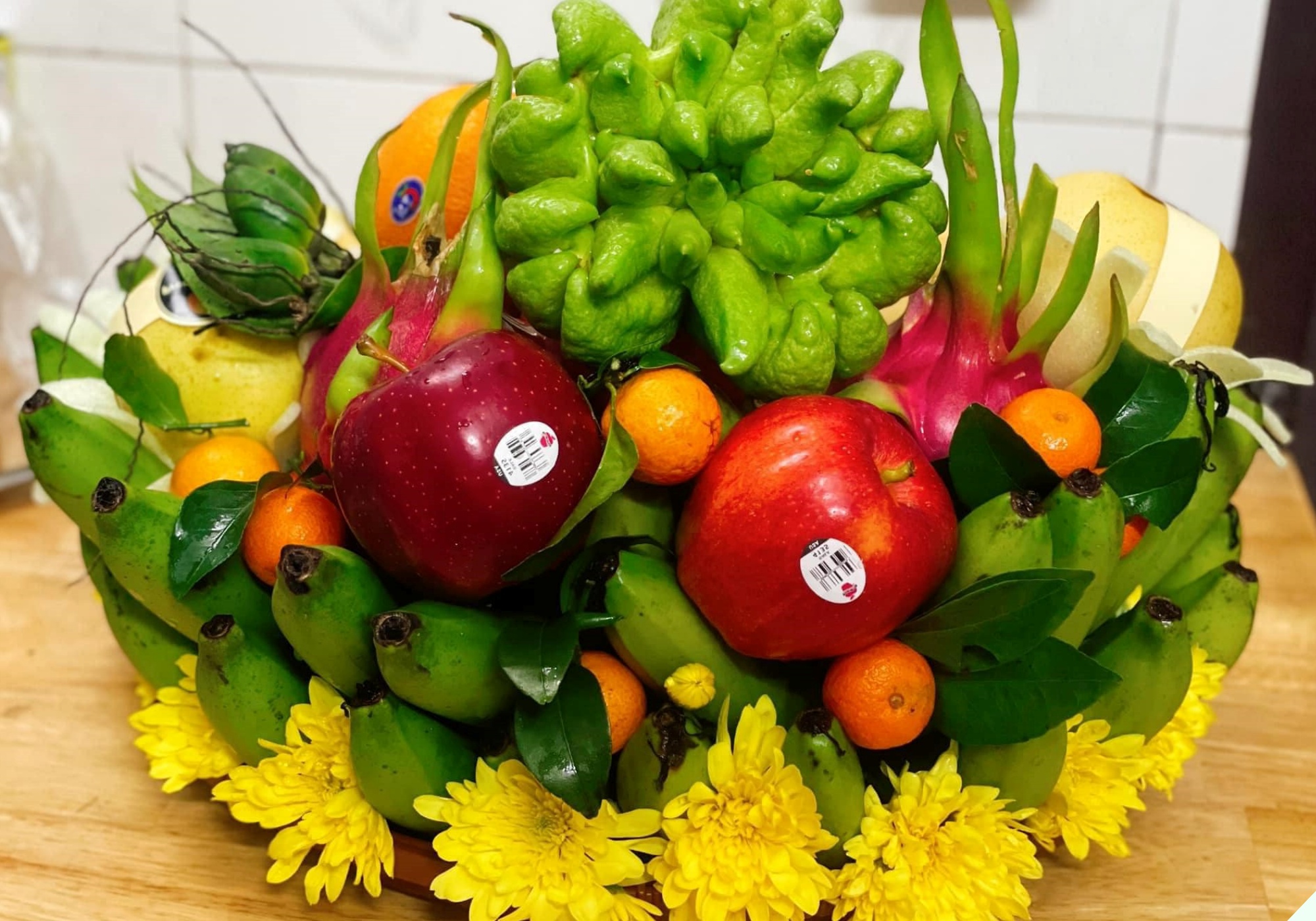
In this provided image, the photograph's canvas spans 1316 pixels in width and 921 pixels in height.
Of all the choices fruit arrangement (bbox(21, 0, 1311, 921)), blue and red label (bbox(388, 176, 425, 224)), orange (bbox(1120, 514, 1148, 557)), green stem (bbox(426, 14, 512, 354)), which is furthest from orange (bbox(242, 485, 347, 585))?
orange (bbox(1120, 514, 1148, 557))

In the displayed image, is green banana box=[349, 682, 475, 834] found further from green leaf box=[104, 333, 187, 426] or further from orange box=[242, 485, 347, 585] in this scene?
green leaf box=[104, 333, 187, 426]

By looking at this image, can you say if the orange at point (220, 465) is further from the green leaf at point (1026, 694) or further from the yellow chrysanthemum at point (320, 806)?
the green leaf at point (1026, 694)

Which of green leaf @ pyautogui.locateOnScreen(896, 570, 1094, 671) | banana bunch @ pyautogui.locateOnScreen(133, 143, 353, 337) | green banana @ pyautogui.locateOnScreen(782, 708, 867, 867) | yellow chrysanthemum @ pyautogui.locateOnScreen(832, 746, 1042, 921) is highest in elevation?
banana bunch @ pyautogui.locateOnScreen(133, 143, 353, 337)

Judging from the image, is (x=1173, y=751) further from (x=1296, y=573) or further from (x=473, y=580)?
(x=1296, y=573)

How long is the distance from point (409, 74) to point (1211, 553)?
3.64 ft

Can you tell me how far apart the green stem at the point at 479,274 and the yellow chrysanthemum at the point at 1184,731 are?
0.42 metres

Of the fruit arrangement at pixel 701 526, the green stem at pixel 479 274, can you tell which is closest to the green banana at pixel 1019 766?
the fruit arrangement at pixel 701 526

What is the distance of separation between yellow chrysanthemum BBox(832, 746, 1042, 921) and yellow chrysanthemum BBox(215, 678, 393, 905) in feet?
0.75

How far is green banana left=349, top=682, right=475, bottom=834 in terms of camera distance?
1.77 feet

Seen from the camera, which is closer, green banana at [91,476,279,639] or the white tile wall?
green banana at [91,476,279,639]

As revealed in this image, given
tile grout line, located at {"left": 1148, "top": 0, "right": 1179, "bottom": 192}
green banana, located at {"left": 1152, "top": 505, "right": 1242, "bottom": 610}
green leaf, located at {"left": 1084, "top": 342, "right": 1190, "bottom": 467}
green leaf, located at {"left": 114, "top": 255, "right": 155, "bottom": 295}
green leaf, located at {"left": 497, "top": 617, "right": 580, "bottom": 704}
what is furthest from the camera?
tile grout line, located at {"left": 1148, "top": 0, "right": 1179, "bottom": 192}

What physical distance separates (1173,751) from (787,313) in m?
0.33

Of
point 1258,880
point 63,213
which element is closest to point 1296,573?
point 1258,880

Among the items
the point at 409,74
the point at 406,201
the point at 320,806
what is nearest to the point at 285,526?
the point at 320,806
